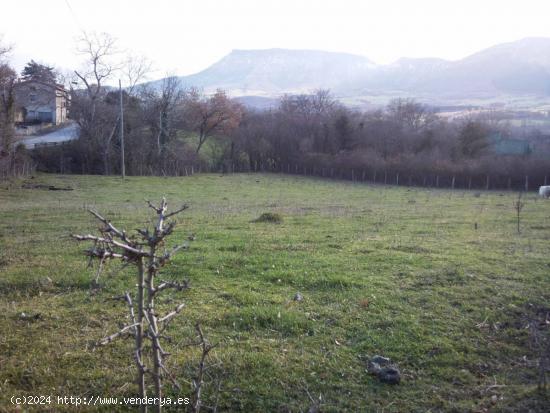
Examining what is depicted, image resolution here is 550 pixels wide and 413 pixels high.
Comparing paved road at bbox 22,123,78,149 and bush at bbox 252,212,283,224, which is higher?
paved road at bbox 22,123,78,149

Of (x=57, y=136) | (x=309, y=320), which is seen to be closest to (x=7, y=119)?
(x=57, y=136)

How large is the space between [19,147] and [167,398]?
4067 centimetres

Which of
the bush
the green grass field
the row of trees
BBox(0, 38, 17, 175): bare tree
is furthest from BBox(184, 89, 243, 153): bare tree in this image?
the green grass field

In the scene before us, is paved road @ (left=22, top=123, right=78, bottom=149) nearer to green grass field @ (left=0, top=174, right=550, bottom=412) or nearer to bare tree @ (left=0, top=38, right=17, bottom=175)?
bare tree @ (left=0, top=38, right=17, bottom=175)

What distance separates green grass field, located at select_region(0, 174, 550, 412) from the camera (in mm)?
4883

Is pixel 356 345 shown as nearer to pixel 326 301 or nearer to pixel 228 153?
pixel 326 301

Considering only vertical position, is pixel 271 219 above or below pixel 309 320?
above

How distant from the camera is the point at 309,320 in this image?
6.54 meters

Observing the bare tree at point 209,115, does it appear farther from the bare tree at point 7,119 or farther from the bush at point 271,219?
the bush at point 271,219

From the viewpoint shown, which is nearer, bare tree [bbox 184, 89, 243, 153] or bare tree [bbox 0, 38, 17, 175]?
bare tree [bbox 0, 38, 17, 175]

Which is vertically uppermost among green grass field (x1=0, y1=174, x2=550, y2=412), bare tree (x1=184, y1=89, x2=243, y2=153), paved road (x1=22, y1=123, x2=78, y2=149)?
bare tree (x1=184, y1=89, x2=243, y2=153)

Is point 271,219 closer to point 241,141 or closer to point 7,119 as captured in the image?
point 7,119

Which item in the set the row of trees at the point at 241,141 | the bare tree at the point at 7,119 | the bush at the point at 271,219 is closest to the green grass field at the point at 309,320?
the bush at the point at 271,219

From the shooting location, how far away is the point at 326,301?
739 centimetres
